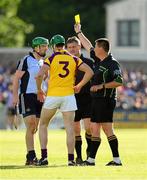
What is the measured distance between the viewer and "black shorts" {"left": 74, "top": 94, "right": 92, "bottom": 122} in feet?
58.9

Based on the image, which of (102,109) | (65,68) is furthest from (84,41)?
(102,109)

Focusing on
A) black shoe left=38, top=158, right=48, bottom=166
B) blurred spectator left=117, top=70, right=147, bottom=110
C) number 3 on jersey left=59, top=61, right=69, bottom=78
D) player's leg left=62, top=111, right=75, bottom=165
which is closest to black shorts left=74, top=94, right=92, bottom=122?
player's leg left=62, top=111, right=75, bottom=165

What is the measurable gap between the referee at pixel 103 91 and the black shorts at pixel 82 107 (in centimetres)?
123

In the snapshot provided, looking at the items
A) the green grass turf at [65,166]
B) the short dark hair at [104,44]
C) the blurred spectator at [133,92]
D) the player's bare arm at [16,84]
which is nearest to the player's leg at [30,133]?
the green grass turf at [65,166]

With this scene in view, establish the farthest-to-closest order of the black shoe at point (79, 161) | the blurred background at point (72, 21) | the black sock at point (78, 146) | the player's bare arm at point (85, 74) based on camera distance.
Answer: the blurred background at point (72, 21), the black sock at point (78, 146), the black shoe at point (79, 161), the player's bare arm at point (85, 74)

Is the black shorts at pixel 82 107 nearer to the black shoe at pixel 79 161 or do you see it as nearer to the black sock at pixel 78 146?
the black sock at pixel 78 146

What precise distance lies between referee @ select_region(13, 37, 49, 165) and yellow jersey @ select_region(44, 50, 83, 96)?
80 cm

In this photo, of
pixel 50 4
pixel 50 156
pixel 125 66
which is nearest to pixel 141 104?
pixel 125 66

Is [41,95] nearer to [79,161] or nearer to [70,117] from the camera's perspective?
[70,117]

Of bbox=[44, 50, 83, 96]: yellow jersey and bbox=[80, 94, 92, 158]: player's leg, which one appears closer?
bbox=[44, 50, 83, 96]: yellow jersey

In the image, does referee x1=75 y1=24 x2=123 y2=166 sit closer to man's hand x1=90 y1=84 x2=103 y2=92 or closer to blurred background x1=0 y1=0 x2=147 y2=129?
man's hand x1=90 y1=84 x2=103 y2=92

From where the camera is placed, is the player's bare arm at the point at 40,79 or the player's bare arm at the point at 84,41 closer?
the player's bare arm at the point at 40,79

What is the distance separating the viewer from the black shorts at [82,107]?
18.0 m

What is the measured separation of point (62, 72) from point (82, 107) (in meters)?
1.66
